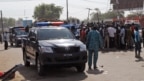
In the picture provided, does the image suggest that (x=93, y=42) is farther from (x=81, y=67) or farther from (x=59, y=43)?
(x=59, y=43)

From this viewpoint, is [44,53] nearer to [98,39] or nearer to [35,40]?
[35,40]

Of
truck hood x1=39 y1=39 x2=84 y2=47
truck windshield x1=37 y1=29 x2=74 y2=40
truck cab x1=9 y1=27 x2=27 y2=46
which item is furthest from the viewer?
truck cab x1=9 y1=27 x2=27 y2=46

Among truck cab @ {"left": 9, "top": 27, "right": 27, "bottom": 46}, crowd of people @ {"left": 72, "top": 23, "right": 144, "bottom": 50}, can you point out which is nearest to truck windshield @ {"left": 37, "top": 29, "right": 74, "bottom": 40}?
crowd of people @ {"left": 72, "top": 23, "right": 144, "bottom": 50}

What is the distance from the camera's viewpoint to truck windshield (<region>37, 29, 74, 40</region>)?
13.3m

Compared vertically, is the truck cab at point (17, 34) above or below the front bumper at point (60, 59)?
below

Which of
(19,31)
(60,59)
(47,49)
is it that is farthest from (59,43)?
(19,31)

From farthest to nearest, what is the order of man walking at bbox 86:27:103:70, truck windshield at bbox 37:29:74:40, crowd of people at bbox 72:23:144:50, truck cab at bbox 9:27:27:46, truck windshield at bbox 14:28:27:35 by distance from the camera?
truck windshield at bbox 14:28:27:35, truck cab at bbox 9:27:27:46, crowd of people at bbox 72:23:144:50, man walking at bbox 86:27:103:70, truck windshield at bbox 37:29:74:40

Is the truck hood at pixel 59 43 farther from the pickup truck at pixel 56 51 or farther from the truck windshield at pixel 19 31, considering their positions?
the truck windshield at pixel 19 31

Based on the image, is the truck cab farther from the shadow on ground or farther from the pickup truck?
the pickup truck

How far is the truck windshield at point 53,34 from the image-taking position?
524 inches

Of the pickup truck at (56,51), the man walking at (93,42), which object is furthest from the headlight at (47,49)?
the man walking at (93,42)

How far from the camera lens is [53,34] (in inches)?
532

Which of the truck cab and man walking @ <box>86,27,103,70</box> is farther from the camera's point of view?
the truck cab

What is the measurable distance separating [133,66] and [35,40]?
4.13 meters
